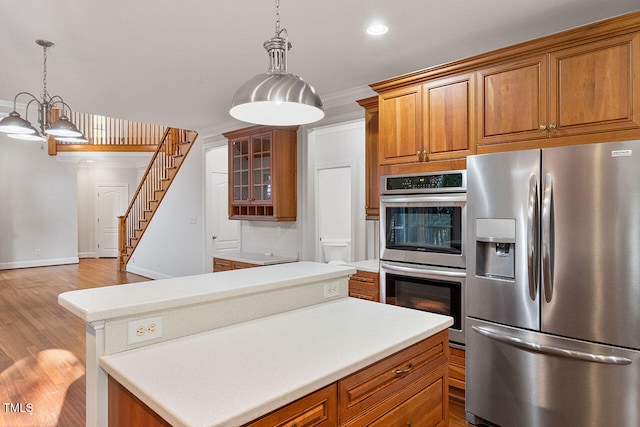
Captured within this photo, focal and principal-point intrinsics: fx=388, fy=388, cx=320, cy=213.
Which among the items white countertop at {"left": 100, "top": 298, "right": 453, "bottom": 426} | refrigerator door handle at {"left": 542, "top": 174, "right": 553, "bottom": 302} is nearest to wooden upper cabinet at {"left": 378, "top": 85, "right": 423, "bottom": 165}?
refrigerator door handle at {"left": 542, "top": 174, "right": 553, "bottom": 302}

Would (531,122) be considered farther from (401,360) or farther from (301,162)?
(301,162)

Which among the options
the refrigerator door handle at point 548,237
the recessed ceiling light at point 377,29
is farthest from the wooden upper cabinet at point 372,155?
the refrigerator door handle at point 548,237

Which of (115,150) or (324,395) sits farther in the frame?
(115,150)

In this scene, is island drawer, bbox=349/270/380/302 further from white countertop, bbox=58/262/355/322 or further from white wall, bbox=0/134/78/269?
white wall, bbox=0/134/78/269

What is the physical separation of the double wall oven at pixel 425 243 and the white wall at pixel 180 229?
12.8 ft

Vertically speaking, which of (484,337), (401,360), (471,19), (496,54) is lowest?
(484,337)

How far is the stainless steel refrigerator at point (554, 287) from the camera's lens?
78.8 inches

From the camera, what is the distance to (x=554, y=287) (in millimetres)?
2209

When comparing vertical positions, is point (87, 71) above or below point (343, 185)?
above

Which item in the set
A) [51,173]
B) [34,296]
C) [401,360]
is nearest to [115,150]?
[51,173]

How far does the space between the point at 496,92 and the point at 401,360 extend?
76.0 inches

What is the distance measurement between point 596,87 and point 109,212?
1121 centimetres

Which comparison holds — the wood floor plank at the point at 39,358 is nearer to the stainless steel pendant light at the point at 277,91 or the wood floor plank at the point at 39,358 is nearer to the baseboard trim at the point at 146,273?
the baseboard trim at the point at 146,273

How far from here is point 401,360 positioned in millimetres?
1535
